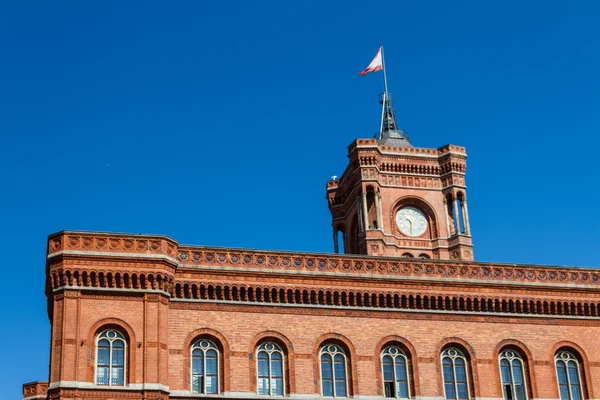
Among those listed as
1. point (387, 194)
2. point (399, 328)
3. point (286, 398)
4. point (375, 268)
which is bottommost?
point (286, 398)

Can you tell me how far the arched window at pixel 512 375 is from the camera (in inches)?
1497

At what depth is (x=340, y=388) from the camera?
36344 millimetres

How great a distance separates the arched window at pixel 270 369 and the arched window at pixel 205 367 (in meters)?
1.66

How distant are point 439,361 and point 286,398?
21.5 ft

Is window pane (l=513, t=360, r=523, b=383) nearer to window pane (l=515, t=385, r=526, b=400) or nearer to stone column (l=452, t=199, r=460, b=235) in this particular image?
window pane (l=515, t=385, r=526, b=400)

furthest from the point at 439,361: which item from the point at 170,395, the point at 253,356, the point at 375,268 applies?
the point at 170,395

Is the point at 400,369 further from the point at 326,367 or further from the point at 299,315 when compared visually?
the point at 299,315

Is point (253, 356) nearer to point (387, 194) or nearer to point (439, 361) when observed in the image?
point (439, 361)

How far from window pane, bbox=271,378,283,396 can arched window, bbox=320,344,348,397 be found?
163cm

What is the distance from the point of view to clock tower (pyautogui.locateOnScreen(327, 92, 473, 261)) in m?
54.9

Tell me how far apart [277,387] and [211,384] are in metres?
2.54

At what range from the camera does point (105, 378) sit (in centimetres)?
3347

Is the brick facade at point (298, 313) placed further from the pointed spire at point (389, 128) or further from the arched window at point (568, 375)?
the pointed spire at point (389, 128)

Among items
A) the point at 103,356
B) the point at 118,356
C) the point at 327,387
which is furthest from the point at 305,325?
the point at 103,356
